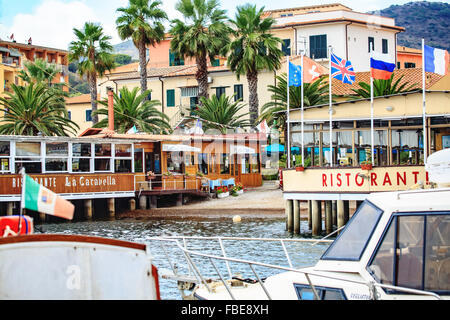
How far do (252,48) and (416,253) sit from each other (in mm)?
44390

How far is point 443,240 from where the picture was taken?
8750mm

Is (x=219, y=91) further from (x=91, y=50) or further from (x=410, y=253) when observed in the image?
(x=410, y=253)

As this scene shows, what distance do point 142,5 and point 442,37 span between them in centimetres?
10627

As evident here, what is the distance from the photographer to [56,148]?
39344 mm

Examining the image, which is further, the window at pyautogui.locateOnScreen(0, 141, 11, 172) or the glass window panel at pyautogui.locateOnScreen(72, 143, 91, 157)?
the glass window panel at pyautogui.locateOnScreen(72, 143, 91, 157)

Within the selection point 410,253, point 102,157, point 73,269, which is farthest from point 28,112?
point 410,253

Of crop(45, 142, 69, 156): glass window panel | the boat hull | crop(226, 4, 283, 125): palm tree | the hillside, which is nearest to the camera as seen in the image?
the boat hull

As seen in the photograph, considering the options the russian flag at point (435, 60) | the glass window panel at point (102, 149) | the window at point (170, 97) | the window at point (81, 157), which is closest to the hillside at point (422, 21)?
the window at point (170, 97)

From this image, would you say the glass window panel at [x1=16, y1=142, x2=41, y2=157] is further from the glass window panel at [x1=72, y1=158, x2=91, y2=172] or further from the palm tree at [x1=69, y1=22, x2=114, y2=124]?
the palm tree at [x1=69, y1=22, x2=114, y2=124]

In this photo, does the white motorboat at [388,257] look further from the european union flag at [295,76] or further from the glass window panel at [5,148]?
the glass window panel at [5,148]

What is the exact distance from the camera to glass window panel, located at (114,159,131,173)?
140 feet

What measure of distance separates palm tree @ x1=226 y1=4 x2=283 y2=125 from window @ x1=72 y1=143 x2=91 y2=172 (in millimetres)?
15761

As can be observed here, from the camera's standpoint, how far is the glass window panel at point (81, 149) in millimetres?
40250

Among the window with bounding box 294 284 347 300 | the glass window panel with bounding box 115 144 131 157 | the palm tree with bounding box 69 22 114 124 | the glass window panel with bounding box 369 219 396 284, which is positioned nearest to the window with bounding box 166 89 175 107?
the palm tree with bounding box 69 22 114 124
